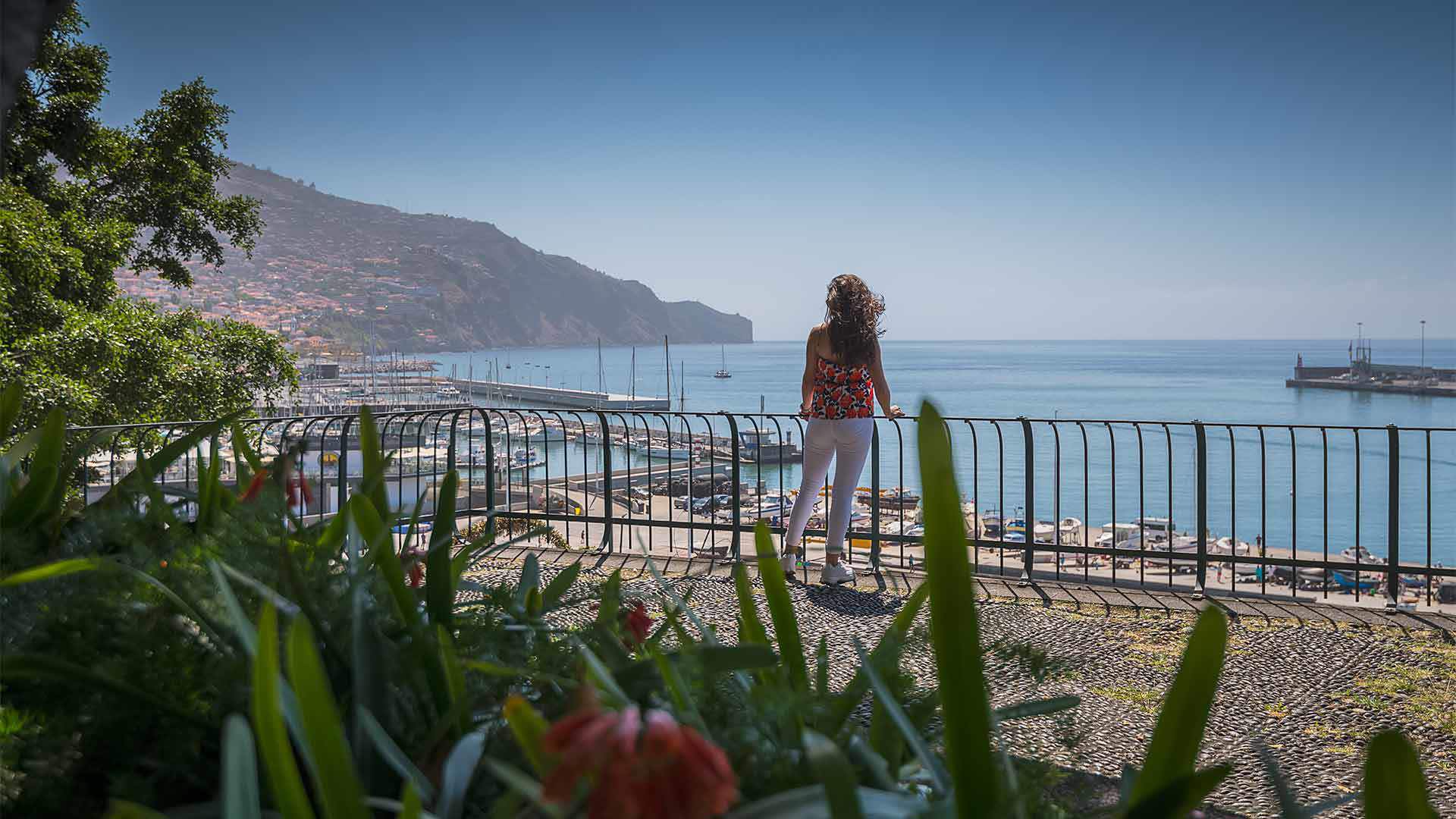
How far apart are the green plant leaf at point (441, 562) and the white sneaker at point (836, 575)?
4983mm

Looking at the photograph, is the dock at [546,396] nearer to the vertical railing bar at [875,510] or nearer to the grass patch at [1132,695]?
the vertical railing bar at [875,510]

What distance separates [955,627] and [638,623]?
547 mm

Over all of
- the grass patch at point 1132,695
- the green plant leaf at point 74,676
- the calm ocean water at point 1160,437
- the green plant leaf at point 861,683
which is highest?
the green plant leaf at point 74,676

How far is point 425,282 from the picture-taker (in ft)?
328

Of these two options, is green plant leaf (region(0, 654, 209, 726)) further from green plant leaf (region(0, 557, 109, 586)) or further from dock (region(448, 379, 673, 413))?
dock (region(448, 379, 673, 413))

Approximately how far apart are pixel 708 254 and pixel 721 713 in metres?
124

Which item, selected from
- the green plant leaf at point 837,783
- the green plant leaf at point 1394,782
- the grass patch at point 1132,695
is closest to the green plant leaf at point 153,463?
the green plant leaf at point 837,783

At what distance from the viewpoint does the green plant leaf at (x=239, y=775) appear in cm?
45

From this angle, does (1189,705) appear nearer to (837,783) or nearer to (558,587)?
(837,783)

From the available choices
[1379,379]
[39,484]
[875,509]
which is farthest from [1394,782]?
[1379,379]

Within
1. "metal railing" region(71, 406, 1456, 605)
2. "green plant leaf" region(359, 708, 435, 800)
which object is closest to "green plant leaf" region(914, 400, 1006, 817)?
"metal railing" region(71, 406, 1456, 605)

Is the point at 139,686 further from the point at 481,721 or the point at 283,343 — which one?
the point at 283,343

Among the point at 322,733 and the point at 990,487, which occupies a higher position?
the point at 322,733

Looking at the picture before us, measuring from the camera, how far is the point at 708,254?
122688mm
